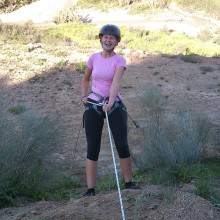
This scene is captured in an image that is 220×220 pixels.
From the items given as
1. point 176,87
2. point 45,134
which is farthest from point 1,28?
point 45,134

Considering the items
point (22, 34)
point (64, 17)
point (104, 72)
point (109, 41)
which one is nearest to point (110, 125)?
point (104, 72)

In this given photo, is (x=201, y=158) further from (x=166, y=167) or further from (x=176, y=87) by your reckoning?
(x=176, y=87)

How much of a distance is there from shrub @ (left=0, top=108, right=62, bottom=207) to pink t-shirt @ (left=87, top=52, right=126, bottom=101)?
1.13 m

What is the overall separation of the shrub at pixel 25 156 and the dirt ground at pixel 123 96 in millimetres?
411

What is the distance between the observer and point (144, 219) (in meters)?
2.45

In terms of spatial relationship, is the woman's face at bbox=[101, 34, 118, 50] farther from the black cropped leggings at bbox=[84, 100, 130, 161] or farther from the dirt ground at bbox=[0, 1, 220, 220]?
the dirt ground at bbox=[0, 1, 220, 220]

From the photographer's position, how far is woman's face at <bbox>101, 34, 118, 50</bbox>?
332 cm

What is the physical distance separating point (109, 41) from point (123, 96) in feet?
22.1

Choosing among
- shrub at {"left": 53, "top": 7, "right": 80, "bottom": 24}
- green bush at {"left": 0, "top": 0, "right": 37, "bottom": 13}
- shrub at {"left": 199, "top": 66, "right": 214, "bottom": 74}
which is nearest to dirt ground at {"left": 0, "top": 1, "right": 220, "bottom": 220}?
shrub at {"left": 199, "top": 66, "right": 214, "bottom": 74}

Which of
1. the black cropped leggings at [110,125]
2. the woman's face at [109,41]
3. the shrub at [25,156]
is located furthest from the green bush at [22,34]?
the black cropped leggings at [110,125]

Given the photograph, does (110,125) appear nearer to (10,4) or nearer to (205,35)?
(205,35)

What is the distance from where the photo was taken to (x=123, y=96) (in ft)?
33.0

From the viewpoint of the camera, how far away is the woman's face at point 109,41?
3.32m

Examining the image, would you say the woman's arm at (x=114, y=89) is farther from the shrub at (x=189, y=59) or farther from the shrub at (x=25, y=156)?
the shrub at (x=189, y=59)
